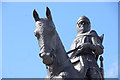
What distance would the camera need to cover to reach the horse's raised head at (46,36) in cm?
603

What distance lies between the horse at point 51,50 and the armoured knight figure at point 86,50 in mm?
489

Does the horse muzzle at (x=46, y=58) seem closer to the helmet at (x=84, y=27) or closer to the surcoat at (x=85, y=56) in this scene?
the surcoat at (x=85, y=56)

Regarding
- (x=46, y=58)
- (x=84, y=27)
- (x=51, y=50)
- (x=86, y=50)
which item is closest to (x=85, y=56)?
(x=86, y=50)

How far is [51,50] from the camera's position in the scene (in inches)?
241

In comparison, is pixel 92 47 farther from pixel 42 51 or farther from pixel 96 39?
pixel 42 51

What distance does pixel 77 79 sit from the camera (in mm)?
6625

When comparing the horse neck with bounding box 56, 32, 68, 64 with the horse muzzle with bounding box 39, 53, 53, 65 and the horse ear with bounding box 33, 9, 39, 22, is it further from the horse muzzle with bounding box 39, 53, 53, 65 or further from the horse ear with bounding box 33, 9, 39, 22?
the horse ear with bounding box 33, 9, 39, 22

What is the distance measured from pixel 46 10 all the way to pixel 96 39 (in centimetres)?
202

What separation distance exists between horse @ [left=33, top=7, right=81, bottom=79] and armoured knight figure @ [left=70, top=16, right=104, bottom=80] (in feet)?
1.60

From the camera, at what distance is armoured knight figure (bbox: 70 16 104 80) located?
281 inches

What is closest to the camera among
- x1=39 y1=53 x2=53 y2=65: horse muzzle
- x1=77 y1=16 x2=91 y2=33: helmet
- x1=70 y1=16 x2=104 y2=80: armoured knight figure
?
x1=39 y1=53 x2=53 y2=65: horse muzzle

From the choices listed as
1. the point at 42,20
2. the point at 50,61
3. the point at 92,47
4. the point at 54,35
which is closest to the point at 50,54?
the point at 50,61

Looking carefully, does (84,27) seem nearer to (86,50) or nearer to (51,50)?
Result: (86,50)

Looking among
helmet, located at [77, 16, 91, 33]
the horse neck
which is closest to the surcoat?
helmet, located at [77, 16, 91, 33]
